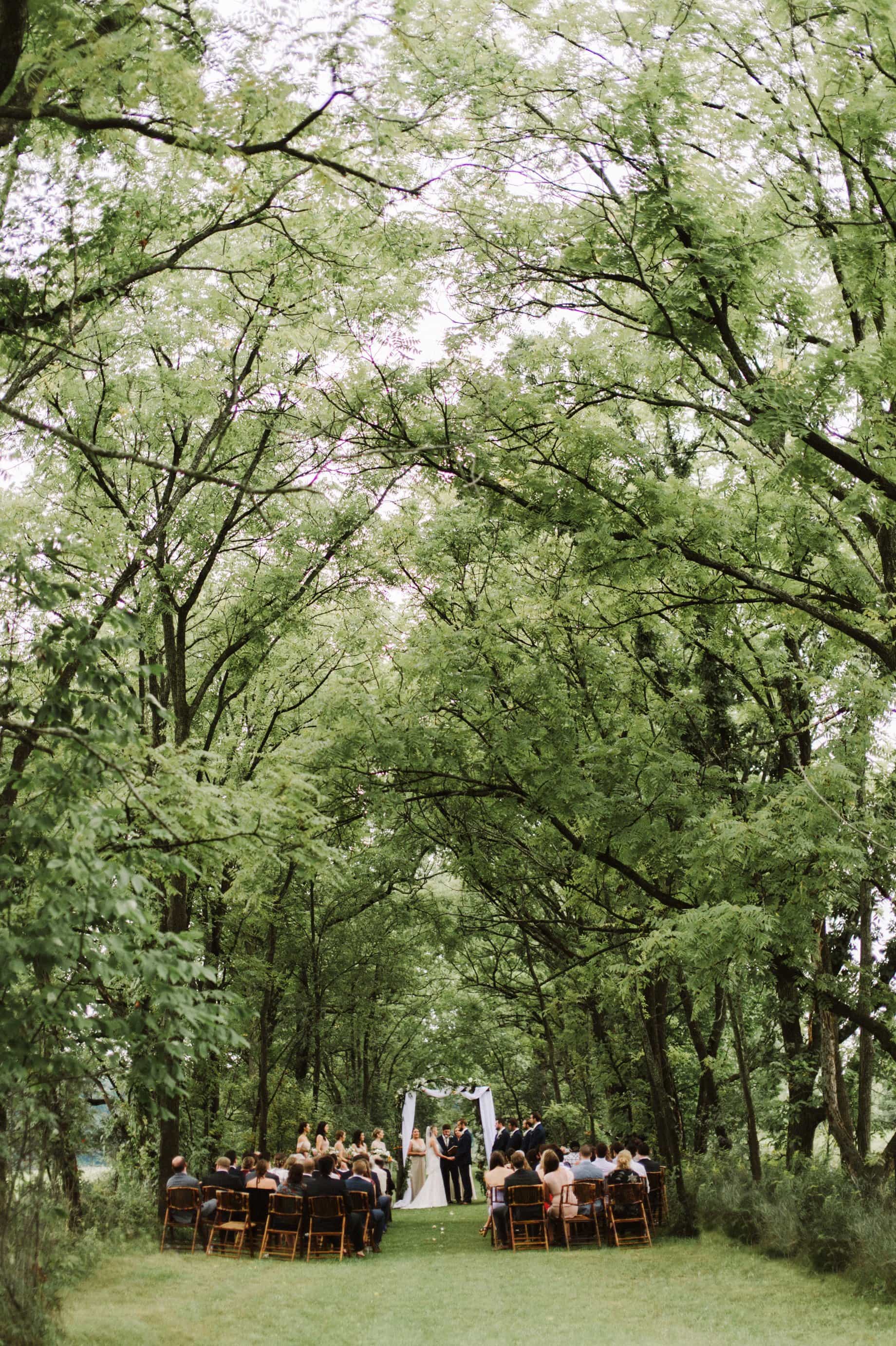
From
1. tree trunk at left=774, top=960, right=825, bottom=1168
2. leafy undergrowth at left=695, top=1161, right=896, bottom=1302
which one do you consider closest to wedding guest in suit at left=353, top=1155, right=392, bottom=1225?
leafy undergrowth at left=695, top=1161, right=896, bottom=1302

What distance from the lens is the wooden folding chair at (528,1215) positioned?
1320 centimetres

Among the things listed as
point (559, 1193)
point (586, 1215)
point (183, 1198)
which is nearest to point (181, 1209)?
point (183, 1198)

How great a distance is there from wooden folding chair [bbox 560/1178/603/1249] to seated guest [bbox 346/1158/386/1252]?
2.34 m

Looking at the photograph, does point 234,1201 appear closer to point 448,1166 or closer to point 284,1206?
point 284,1206

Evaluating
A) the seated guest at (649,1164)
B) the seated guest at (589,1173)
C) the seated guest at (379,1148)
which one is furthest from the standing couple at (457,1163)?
the seated guest at (589,1173)

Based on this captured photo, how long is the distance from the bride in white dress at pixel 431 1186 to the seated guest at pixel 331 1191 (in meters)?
9.93

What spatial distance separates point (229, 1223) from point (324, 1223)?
113cm

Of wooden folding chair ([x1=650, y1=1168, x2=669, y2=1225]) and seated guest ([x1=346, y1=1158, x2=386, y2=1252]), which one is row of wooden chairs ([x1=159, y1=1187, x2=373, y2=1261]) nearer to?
seated guest ([x1=346, y1=1158, x2=386, y2=1252])

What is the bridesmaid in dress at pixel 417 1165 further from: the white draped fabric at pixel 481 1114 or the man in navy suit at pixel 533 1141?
the man in navy suit at pixel 533 1141

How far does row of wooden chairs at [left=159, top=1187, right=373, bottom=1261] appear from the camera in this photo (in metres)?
12.5

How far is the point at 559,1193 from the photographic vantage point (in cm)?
1330

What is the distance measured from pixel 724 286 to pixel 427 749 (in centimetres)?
569

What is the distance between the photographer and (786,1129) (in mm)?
15031

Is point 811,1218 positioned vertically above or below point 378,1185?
above
